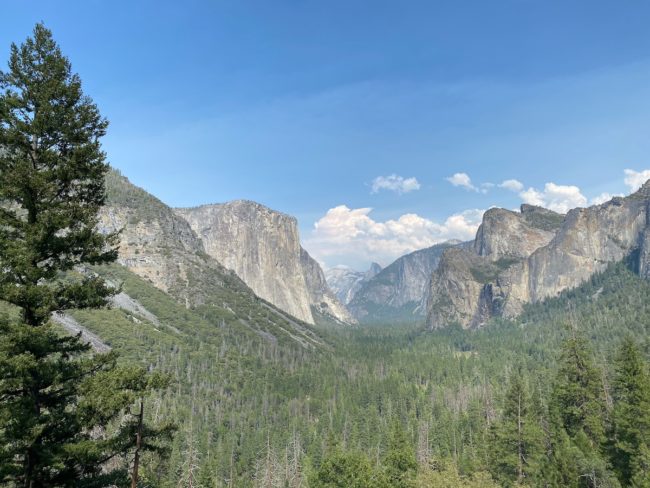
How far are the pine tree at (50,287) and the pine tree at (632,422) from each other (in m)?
41.7

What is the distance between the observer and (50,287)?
16.6 metres

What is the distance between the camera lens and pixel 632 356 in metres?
45.4

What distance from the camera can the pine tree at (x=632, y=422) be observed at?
3962cm

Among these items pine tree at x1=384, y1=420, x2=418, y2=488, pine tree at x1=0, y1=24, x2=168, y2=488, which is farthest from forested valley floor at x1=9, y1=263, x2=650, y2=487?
pine tree at x1=0, y1=24, x2=168, y2=488

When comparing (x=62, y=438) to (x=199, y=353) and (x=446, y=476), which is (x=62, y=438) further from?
(x=199, y=353)

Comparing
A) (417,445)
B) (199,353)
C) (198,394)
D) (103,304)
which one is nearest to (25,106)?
(103,304)

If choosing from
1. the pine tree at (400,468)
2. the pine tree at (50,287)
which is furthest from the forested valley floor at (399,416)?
the pine tree at (50,287)

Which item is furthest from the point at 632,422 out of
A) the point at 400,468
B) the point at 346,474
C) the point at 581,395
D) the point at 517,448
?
the point at 346,474

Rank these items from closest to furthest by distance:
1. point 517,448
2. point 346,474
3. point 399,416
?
point 346,474 < point 517,448 < point 399,416

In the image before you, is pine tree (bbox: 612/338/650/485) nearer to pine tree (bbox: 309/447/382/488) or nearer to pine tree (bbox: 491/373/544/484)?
pine tree (bbox: 491/373/544/484)

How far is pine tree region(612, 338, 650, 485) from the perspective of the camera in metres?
39.6

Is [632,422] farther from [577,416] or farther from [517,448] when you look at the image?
[517,448]

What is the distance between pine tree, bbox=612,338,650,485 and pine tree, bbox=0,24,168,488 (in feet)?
137

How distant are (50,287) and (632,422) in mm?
47793
